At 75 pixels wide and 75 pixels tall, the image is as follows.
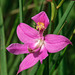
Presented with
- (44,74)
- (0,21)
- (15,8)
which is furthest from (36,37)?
(15,8)

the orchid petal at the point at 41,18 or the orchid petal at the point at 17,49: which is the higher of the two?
the orchid petal at the point at 41,18

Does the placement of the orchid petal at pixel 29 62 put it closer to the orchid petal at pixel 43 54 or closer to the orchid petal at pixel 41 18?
the orchid petal at pixel 43 54

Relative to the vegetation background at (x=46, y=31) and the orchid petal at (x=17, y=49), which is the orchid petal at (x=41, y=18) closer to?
the vegetation background at (x=46, y=31)

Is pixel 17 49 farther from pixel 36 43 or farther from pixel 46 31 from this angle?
pixel 46 31

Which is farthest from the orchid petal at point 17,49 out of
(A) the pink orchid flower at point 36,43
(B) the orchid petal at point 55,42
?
(B) the orchid petal at point 55,42

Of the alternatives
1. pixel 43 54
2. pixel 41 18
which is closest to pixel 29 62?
pixel 43 54

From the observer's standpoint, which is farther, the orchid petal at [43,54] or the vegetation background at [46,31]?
the vegetation background at [46,31]

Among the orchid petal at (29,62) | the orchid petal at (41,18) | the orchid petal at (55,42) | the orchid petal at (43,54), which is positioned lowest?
the orchid petal at (29,62)

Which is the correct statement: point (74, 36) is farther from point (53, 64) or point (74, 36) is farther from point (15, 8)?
point (15, 8)
